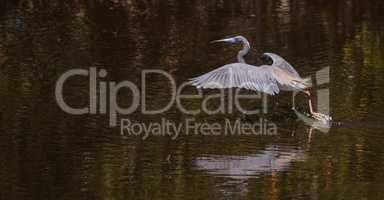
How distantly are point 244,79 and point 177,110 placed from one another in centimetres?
97

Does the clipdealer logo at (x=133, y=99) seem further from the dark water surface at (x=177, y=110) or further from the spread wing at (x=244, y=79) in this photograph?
the spread wing at (x=244, y=79)

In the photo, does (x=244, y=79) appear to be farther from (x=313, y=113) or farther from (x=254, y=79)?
(x=313, y=113)

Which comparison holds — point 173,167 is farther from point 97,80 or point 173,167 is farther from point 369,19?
point 369,19

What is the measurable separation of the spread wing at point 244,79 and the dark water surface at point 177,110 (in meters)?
0.44

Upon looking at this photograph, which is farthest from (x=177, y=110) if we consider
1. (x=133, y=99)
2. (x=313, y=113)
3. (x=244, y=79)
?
(x=313, y=113)

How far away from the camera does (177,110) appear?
1193 centimetres

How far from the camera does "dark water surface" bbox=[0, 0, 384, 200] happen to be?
30.2ft

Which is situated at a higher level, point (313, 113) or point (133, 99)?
point (133, 99)

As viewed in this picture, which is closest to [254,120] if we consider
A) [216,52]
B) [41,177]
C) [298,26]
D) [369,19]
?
[41,177]

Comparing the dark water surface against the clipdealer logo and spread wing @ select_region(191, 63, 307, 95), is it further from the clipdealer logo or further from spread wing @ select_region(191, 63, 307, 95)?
spread wing @ select_region(191, 63, 307, 95)

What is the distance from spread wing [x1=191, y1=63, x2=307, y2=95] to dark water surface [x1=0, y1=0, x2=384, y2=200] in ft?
1.44

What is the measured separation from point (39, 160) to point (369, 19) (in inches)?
407

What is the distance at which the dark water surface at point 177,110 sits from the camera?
920 cm

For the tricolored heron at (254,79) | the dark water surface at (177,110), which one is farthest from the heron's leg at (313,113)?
the dark water surface at (177,110)
